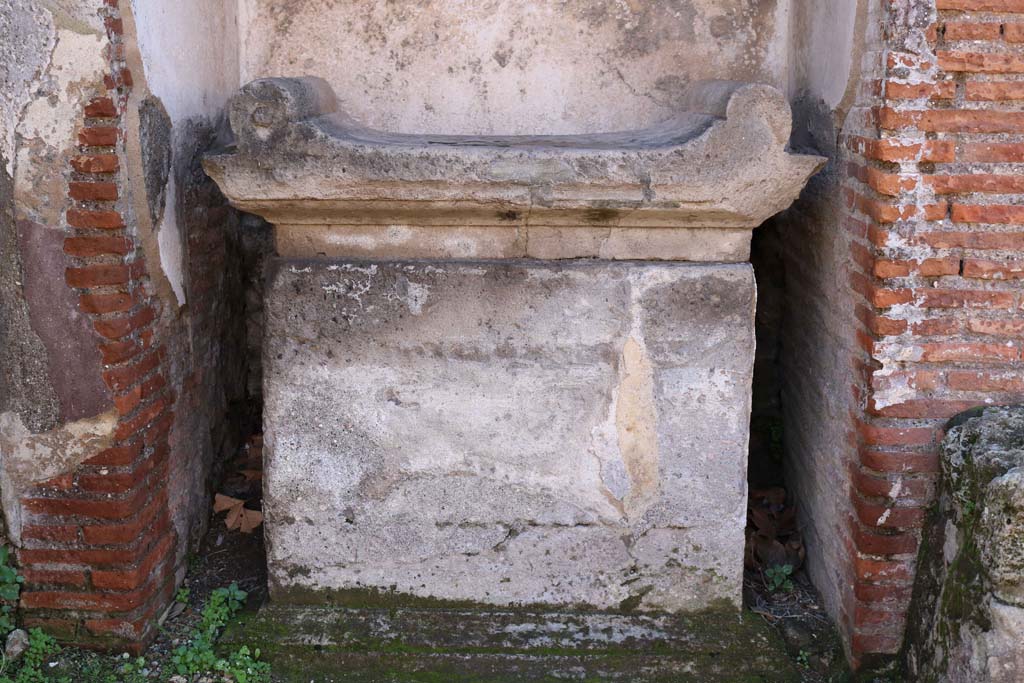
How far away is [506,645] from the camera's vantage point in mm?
2848

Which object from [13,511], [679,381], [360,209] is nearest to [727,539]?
[679,381]

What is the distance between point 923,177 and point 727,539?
4.02ft

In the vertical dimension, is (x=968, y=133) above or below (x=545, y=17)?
below

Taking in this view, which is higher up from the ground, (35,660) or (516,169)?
(516,169)

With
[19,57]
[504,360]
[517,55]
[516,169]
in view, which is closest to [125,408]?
[19,57]

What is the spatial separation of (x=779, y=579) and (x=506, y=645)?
1.00 metres

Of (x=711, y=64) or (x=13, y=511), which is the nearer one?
(x=13, y=511)

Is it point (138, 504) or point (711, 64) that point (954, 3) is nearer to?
point (711, 64)

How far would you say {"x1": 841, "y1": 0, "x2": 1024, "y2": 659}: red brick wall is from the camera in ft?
7.75

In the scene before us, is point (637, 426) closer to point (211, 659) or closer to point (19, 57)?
point (211, 659)

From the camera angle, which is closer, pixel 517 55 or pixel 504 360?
pixel 504 360

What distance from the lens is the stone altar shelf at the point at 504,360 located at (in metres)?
2.60

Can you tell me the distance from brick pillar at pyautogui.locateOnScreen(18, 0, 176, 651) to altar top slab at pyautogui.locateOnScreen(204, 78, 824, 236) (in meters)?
0.30

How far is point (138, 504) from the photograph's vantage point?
108 inches
